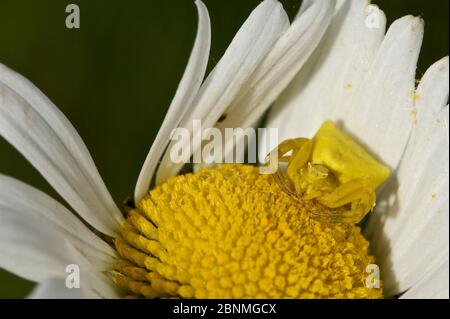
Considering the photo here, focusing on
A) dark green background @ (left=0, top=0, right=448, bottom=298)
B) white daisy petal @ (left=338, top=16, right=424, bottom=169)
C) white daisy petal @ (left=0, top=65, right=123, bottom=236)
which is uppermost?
dark green background @ (left=0, top=0, right=448, bottom=298)

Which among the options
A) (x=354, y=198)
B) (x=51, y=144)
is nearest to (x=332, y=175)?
(x=354, y=198)

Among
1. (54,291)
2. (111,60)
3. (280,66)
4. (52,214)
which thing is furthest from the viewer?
(111,60)

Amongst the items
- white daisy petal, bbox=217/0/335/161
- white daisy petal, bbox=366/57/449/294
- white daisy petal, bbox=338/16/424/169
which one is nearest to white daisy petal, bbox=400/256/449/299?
white daisy petal, bbox=366/57/449/294

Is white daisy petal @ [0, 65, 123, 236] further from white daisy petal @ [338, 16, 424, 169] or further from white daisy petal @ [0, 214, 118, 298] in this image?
white daisy petal @ [338, 16, 424, 169]

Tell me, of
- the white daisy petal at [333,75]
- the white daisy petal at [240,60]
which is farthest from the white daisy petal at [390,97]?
the white daisy petal at [240,60]

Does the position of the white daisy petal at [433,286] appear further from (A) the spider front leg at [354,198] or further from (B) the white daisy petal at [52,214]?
(B) the white daisy petal at [52,214]

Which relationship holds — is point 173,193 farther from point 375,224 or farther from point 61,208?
point 375,224

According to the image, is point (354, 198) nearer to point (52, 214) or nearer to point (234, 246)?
point (234, 246)
